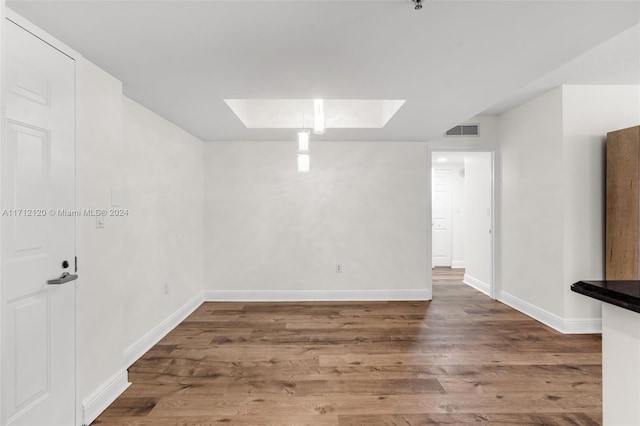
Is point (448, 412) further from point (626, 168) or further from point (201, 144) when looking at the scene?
point (201, 144)

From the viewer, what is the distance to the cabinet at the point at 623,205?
2.81 metres

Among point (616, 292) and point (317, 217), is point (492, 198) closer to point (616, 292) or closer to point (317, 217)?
point (317, 217)

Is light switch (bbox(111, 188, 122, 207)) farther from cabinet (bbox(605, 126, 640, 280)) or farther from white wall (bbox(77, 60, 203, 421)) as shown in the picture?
cabinet (bbox(605, 126, 640, 280))

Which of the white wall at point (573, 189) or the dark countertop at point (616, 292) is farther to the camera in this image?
the white wall at point (573, 189)

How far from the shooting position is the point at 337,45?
175 centimetres

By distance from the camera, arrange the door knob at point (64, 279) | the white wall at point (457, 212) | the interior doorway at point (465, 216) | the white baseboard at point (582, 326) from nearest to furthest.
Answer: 1. the door knob at point (64, 279)
2. the white baseboard at point (582, 326)
3. the interior doorway at point (465, 216)
4. the white wall at point (457, 212)

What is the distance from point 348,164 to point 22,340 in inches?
146

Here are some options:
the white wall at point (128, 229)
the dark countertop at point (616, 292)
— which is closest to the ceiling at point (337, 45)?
the white wall at point (128, 229)

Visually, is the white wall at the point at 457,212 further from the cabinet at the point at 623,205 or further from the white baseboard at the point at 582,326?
the cabinet at the point at 623,205

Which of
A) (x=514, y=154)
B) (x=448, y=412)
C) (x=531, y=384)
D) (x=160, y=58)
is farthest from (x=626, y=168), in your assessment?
(x=160, y=58)

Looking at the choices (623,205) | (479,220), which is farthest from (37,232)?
(479,220)

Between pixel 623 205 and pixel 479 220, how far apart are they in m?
2.11

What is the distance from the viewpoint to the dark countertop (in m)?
0.95

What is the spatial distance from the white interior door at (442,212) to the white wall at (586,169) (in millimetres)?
3961
